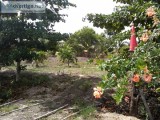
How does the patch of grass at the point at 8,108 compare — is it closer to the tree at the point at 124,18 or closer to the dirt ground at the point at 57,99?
the dirt ground at the point at 57,99

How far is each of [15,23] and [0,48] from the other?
1.43 meters

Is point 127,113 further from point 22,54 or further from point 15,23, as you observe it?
point 15,23

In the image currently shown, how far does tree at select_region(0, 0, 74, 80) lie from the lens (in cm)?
1237

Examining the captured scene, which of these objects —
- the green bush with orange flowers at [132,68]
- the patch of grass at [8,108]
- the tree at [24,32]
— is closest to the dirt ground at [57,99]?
the patch of grass at [8,108]

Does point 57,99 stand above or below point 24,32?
below

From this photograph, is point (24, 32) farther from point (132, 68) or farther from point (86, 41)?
point (86, 41)

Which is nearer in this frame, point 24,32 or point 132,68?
point 132,68

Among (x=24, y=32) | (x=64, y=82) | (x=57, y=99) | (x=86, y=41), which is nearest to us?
(x=57, y=99)

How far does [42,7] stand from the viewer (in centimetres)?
1320

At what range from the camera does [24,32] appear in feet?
41.1

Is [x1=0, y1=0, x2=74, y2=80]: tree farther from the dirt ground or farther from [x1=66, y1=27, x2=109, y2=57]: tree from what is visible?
[x1=66, y1=27, x2=109, y2=57]: tree

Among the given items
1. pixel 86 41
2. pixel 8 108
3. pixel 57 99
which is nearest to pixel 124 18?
pixel 57 99

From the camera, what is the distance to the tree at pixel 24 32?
12.4 metres

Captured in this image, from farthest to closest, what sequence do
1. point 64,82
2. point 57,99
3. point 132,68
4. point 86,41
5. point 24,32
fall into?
point 86,41 < point 64,82 < point 24,32 < point 57,99 < point 132,68
